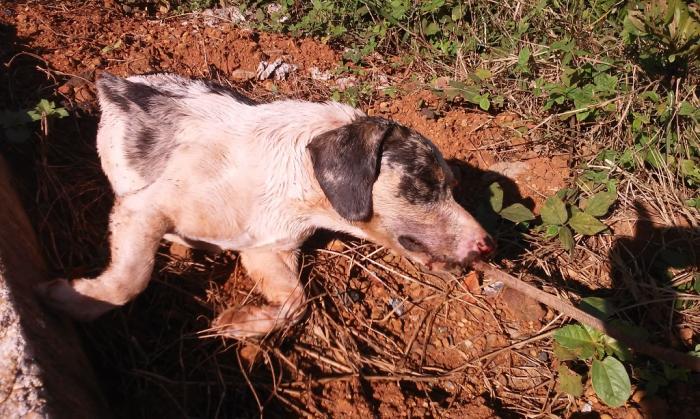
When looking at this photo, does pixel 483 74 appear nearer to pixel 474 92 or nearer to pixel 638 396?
pixel 474 92

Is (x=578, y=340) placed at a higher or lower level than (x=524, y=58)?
lower

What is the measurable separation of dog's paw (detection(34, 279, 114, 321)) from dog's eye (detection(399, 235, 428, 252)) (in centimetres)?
171

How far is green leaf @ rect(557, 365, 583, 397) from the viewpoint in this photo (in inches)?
120

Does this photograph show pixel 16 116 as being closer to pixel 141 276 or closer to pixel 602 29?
pixel 141 276

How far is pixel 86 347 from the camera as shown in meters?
2.76

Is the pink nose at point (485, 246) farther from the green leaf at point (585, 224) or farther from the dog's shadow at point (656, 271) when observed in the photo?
the dog's shadow at point (656, 271)

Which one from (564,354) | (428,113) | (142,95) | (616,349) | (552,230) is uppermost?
(142,95)

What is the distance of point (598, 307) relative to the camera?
321 centimetres

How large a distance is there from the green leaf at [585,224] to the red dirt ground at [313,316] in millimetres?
509

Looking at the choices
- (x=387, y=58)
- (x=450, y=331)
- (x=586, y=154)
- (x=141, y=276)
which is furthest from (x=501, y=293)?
(x=387, y=58)

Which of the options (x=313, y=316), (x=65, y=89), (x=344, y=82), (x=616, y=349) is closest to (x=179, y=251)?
(x=313, y=316)

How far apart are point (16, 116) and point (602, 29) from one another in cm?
497

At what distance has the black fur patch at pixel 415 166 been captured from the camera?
2979 mm

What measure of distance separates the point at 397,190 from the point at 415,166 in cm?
18
